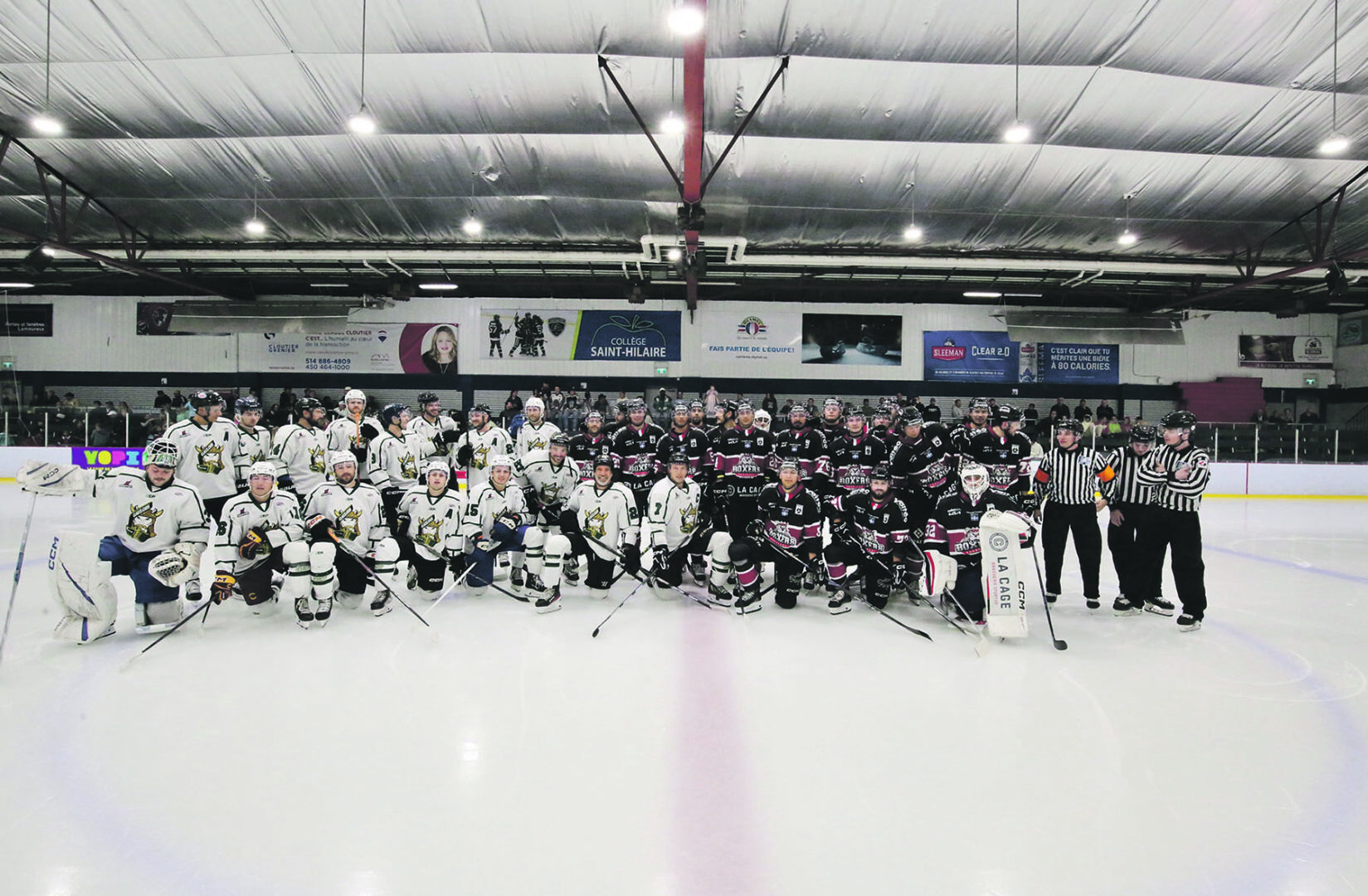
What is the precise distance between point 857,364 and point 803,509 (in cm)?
1485

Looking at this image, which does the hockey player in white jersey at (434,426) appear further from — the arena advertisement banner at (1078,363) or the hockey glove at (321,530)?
the arena advertisement banner at (1078,363)

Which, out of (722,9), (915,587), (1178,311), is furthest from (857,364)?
(915,587)

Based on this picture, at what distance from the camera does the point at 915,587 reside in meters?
5.84

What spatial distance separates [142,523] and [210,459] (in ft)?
4.36

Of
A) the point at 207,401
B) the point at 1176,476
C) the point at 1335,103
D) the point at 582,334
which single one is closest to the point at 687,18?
the point at 207,401

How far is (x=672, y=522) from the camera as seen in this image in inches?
238

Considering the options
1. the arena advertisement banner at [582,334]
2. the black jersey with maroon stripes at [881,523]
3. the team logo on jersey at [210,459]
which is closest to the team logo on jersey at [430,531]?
the team logo on jersey at [210,459]

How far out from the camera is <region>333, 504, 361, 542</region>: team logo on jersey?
17.8 ft

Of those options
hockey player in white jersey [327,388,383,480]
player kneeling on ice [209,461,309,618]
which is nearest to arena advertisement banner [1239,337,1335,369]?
hockey player in white jersey [327,388,383,480]

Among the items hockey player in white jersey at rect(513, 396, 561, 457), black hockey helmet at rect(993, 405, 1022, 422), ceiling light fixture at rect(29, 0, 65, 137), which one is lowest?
hockey player in white jersey at rect(513, 396, 561, 457)

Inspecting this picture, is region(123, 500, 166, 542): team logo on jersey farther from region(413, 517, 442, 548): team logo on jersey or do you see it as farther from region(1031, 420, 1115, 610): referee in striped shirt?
region(1031, 420, 1115, 610): referee in striped shirt

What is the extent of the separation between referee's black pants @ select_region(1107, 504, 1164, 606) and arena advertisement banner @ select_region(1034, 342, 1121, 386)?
1553cm

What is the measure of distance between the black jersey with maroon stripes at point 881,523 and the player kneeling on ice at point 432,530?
3.44 meters

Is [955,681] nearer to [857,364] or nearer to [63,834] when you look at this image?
[63,834]
